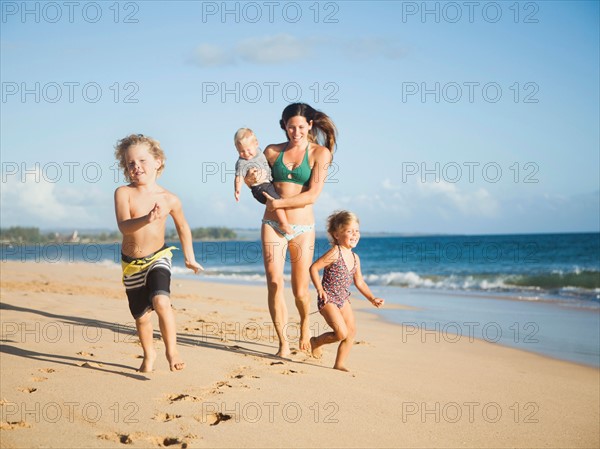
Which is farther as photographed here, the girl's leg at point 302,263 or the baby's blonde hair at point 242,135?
the girl's leg at point 302,263

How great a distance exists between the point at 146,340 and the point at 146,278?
0.58 metres

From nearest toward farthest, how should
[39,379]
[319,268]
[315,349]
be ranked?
[39,379] → [319,268] → [315,349]

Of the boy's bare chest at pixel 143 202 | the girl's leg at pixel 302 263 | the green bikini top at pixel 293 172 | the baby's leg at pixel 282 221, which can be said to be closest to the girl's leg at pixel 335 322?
the girl's leg at pixel 302 263

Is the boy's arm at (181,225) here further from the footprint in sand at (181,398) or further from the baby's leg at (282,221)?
the baby's leg at (282,221)

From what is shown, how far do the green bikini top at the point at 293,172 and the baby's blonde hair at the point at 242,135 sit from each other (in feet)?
1.27

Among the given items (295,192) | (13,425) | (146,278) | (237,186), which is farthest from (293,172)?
(13,425)

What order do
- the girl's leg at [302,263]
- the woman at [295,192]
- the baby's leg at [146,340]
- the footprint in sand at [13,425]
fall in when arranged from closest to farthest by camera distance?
the footprint in sand at [13,425]
the baby's leg at [146,340]
the woman at [295,192]
the girl's leg at [302,263]

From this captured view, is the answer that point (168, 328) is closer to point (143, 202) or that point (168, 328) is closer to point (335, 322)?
point (143, 202)

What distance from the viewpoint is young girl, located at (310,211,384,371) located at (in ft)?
16.9

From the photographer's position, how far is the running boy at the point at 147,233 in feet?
13.7

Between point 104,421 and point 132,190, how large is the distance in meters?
1.57

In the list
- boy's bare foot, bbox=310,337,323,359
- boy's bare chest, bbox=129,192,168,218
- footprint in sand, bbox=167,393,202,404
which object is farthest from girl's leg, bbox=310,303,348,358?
boy's bare chest, bbox=129,192,168,218

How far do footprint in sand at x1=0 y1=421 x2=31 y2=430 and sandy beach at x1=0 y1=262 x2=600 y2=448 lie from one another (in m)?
0.01

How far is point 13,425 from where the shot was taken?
3.49 metres
